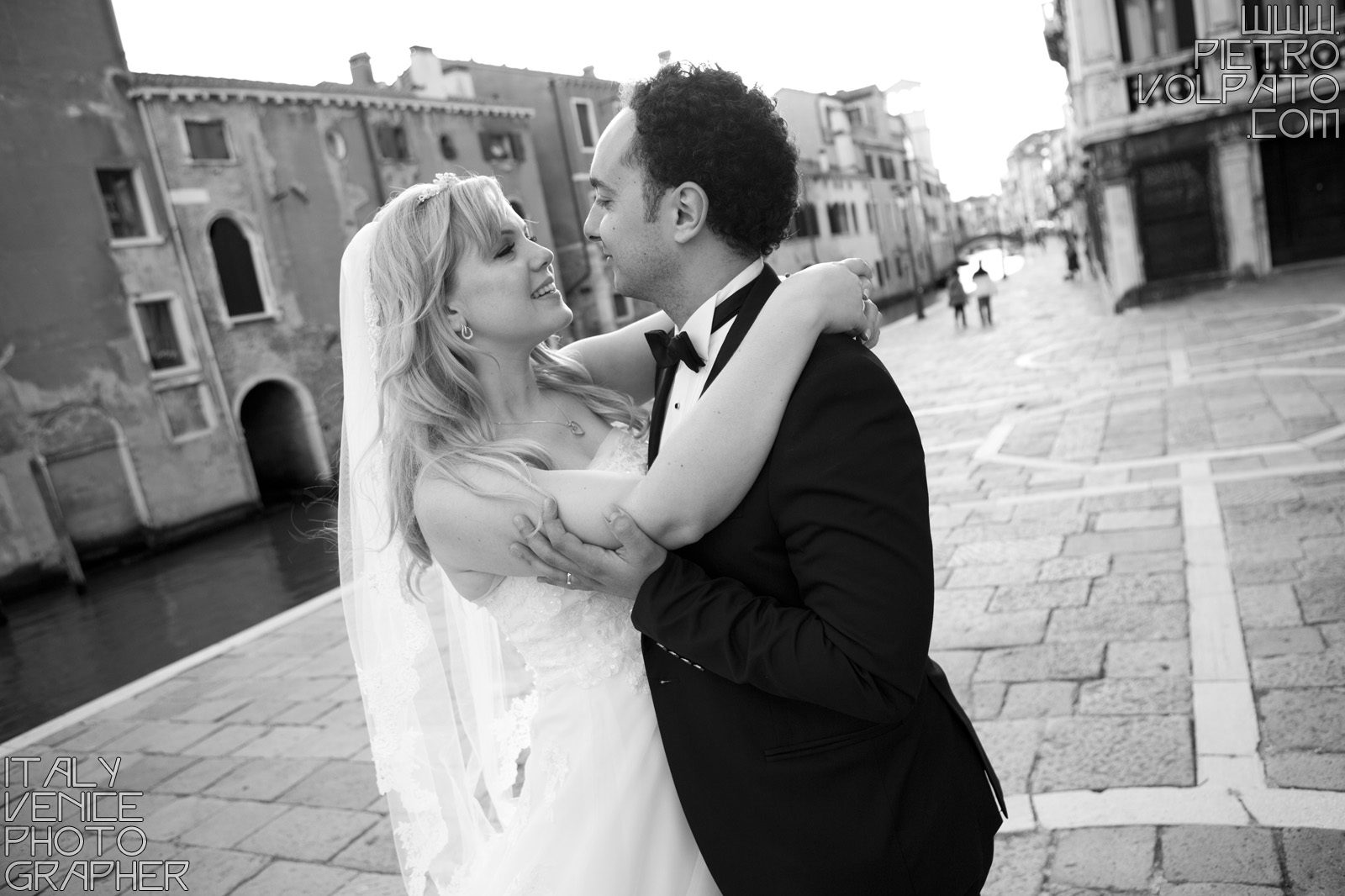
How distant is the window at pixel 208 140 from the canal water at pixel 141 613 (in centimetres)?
838

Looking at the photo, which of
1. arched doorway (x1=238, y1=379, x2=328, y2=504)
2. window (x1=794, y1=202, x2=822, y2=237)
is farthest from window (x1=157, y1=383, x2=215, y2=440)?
window (x1=794, y1=202, x2=822, y2=237)

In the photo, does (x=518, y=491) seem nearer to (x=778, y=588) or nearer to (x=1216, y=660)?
(x=778, y=588)

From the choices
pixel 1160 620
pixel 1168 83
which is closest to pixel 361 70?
pixel 1168 83

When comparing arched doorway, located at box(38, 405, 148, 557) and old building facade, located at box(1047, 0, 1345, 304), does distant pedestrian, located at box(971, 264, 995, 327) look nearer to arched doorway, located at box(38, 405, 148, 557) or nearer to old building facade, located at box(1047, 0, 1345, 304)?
old building facade, located at box(1047, 0, 1345, 304)

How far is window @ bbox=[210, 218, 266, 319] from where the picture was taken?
20.7m

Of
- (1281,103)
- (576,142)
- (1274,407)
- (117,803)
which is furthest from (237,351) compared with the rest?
(1281,103)

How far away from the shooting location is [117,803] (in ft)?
16.3

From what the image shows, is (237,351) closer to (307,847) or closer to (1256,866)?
(307,847)

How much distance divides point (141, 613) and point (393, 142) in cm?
1541

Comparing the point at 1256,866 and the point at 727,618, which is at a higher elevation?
the point at 727,618

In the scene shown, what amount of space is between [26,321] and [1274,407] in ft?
63.0

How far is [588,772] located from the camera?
201cm

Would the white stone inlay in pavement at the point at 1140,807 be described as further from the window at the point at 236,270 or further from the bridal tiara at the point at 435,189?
the window at the point at 236,270

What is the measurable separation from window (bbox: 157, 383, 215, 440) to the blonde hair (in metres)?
19.5
